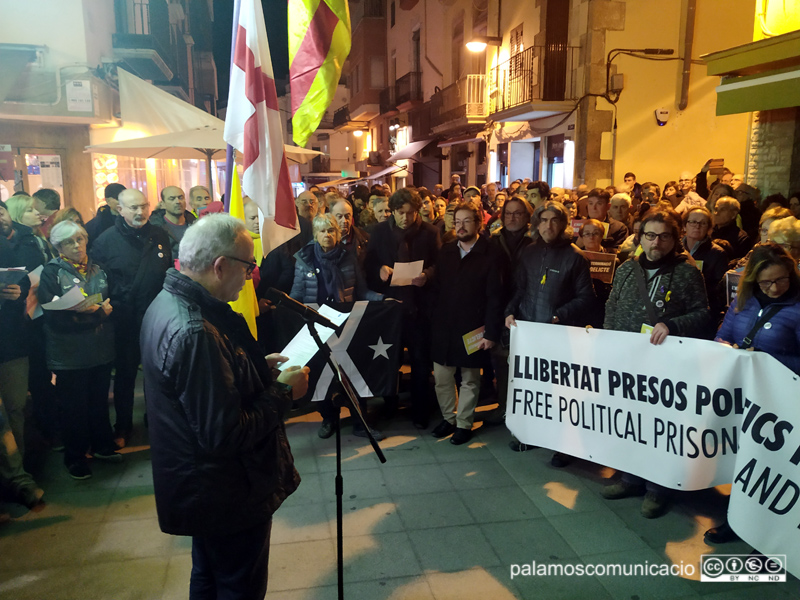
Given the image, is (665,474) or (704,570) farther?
(665,474)

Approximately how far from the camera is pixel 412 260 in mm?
5609

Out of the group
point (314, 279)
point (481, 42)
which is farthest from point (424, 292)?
point (481, 42)

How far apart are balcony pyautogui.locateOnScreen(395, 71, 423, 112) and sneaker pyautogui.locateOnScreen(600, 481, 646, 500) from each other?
80.4 feet

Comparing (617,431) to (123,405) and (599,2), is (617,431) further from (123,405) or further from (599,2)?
(599,2)

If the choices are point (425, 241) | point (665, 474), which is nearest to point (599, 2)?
point (425, 241)

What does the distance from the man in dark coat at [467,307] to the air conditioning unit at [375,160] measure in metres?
28.9

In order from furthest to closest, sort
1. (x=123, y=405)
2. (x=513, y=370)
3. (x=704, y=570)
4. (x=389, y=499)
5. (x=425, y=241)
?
(x=425, y=241) < (x=123, y=405) < (x=513, y=370) < (x=389, y=499) < (x=704, y=570)

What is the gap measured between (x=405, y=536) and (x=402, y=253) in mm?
2610

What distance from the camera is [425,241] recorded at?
5660 mm

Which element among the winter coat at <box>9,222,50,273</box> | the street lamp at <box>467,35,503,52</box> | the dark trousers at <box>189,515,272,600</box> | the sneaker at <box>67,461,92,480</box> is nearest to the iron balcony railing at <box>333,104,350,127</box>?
the street lamp at <box>467,35,503,52</box>

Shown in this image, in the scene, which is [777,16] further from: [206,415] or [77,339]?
[206,415]

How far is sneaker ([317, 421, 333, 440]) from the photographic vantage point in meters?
5.40

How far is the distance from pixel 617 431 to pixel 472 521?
1181mm

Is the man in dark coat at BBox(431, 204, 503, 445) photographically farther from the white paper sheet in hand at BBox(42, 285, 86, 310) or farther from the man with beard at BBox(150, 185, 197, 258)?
the man with beard at BBox(150, 185, 197, 258)
